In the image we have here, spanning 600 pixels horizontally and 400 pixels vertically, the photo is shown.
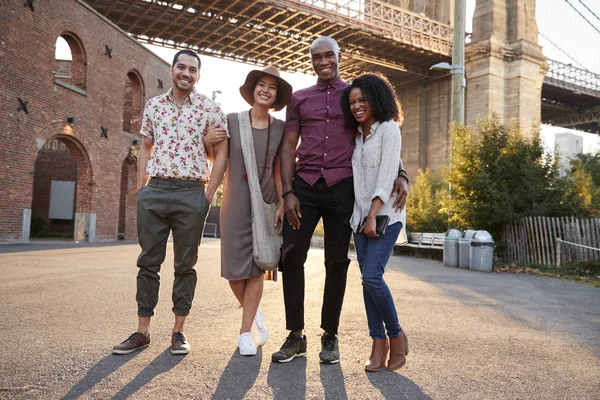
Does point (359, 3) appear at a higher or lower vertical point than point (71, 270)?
higher

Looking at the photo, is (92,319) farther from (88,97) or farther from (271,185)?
(88,97)

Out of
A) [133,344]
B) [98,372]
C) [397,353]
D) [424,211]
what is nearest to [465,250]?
[424,211]

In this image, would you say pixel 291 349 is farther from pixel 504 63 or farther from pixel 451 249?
pixel 504 63

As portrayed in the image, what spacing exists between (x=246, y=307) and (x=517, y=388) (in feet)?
5.65

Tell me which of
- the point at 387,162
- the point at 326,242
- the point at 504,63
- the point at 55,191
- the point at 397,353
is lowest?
the point at 397,353

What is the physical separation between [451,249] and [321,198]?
10.3 m

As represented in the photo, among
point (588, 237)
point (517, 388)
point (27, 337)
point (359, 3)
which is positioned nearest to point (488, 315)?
point (517, 388)

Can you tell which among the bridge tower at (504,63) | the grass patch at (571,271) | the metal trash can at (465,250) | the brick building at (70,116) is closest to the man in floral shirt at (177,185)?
the grass patch at (571,271)

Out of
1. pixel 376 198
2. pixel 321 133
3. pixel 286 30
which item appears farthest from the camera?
pixel 286 30

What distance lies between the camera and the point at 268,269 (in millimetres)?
3432

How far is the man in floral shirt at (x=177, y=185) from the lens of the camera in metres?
3.40

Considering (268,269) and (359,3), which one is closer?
(268,269)

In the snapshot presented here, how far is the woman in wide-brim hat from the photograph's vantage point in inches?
136

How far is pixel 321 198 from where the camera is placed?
3.30 meters
